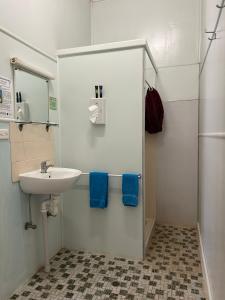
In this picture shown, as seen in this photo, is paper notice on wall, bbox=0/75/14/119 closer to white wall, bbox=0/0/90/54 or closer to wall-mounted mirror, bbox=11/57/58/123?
wall-mounted mirror, bbox=11/57/58/123

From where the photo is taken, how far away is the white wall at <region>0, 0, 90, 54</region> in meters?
1.70

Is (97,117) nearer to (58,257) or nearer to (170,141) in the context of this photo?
(170,141)

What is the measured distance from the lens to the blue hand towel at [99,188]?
2145 mm

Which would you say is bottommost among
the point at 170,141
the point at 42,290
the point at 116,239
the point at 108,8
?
the point at 42,290

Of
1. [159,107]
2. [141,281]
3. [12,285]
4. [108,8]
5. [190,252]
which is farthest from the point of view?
[108,8]

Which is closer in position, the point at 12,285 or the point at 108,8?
the point at 12,285

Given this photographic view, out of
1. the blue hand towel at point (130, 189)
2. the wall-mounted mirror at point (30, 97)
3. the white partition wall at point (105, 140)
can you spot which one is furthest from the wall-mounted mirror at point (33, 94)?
the blue hand towel at point (130, 189)

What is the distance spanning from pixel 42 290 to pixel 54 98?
5.42ft

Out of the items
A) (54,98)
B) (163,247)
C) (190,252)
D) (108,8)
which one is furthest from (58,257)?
(108,8)

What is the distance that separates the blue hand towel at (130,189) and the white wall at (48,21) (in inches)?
55.0

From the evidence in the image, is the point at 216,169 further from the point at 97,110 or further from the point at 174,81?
the point at 174,81

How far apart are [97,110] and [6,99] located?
78cm

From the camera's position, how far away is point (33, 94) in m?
1.96

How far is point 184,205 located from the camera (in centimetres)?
292
